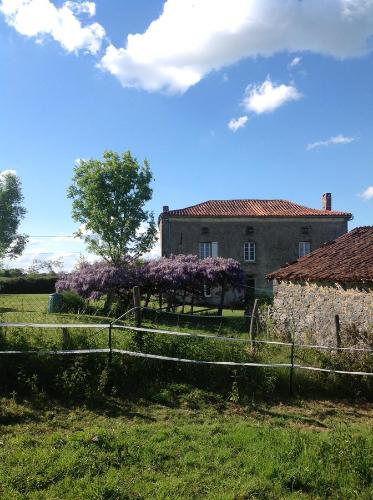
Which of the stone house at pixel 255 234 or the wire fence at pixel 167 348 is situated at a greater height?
the stone house at pixel 255 234

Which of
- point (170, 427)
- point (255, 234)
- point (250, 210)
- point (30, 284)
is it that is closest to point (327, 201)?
point (250, 210)

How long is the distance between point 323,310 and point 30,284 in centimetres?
2732

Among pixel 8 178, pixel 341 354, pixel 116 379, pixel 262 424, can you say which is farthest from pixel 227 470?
pixel 8 178

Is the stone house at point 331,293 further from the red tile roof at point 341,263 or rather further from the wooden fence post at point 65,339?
the wooden fence post at point 65,339

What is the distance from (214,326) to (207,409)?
1050cm

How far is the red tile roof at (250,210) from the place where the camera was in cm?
3170

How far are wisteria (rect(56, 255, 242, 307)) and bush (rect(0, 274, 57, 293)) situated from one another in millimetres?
12605

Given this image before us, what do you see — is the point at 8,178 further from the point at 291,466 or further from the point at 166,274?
the point at 291,466

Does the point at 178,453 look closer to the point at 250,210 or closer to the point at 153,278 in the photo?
the point at 153,278

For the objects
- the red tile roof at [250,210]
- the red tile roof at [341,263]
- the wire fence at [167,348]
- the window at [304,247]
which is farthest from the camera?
the window at [304,247]

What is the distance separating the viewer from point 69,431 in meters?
5.96

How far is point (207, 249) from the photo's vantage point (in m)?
31.9

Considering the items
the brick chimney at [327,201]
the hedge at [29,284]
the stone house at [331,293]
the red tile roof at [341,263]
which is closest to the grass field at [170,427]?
the stone house at [331,293]

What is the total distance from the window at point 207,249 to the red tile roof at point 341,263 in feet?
51.5
